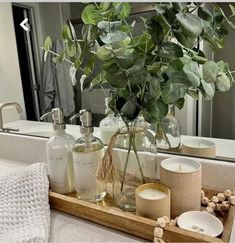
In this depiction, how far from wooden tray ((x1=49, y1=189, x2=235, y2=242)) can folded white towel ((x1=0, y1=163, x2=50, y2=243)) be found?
0.05m

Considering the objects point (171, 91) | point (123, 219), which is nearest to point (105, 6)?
point (171, 91)

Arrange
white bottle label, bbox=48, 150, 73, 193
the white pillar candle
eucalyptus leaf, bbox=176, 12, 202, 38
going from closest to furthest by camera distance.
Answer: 1. eucalyptus leaf, bbox=176, 12, 202, 38
2. the white pillar candle
3. white bottle label, bbox=48, 150, 73, 193

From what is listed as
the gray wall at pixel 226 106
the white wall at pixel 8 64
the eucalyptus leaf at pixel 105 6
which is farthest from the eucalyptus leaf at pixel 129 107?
the white wall at pixel 8 64

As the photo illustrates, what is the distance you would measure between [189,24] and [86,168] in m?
0.42

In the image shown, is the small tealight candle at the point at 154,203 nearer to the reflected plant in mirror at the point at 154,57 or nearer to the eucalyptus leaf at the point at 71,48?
the reflected plant in mirror at the point at 154,57

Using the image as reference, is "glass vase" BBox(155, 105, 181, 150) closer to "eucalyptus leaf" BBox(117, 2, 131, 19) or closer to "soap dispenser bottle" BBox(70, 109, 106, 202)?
"soap dispenser bottle" BBox(70, 109, 106, 202)

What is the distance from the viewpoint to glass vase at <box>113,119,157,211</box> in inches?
25.4

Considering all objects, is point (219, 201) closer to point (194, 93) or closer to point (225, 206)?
point (225, 206)

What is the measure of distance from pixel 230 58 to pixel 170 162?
352 millimetres

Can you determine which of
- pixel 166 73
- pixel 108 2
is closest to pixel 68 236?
pixel 166 73

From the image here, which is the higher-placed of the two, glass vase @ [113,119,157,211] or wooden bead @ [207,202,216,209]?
glass vase @ [113,119,157,211]

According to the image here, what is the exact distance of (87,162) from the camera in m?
0.65

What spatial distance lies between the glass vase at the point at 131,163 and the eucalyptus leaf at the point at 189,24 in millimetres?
256

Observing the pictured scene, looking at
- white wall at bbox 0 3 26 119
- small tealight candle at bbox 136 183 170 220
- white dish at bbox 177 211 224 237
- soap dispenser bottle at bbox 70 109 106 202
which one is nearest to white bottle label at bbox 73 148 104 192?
soap dispenser bottle at bbox 70 109 106 202
